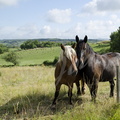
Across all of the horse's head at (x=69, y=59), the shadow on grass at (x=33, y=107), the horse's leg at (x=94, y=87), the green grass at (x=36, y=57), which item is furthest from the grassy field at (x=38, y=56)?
the horse's head at (x=69, y=59)

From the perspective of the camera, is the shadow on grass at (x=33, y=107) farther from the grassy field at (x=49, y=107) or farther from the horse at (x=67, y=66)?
the horse at (x=67, y=66)

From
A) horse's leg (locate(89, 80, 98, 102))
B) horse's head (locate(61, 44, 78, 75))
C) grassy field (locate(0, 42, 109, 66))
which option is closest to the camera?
horse's head (locate(61, 44, 78, 75))

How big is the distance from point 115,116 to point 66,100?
2.33m

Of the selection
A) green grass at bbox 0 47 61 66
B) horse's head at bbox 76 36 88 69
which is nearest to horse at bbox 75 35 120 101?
horse's head at bbox 76 36 88 69

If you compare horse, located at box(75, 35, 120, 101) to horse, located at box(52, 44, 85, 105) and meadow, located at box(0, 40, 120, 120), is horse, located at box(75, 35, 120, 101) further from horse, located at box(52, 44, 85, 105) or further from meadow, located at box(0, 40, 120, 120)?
meadow, located at box(0, 40, 120, 120)

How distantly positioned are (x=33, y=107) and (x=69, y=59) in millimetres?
1815

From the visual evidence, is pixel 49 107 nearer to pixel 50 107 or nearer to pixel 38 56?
pixel 50 107

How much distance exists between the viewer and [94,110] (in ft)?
12.5

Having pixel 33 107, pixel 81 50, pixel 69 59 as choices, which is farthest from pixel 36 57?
pixel 69 59

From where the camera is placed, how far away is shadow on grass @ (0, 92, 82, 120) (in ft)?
14.2

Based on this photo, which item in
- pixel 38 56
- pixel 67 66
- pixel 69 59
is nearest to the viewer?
pixel 69 59

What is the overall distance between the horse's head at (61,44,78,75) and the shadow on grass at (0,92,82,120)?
1008 mm

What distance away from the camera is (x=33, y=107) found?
Result: 15.9ft

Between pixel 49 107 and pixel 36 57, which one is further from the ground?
pixel 49 107
